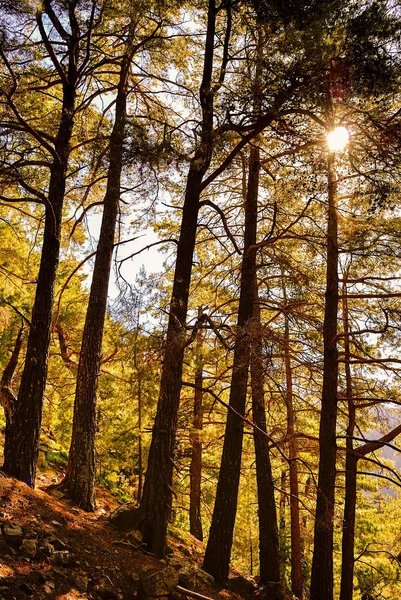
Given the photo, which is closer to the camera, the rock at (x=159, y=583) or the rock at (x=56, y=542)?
the rock at (x=56, y=542)

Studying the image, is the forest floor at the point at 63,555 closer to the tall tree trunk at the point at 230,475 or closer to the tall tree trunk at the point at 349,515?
the tall tree trunk at the point at 230,475

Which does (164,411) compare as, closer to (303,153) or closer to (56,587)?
(56,587)

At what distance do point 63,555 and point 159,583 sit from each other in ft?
4.36

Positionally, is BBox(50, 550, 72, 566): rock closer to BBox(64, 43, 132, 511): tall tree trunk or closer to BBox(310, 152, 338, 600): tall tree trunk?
BBox(64, 43, 132, 511): tall tree trunk

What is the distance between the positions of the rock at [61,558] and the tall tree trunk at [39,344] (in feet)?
5.89

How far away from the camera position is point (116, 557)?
19.1 ft

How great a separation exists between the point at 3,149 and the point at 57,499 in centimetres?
553

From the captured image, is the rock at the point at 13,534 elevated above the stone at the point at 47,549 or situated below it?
above

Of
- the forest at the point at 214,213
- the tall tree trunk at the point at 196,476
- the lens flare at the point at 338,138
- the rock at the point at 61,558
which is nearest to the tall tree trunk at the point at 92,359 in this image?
the forest at the point at 214,213

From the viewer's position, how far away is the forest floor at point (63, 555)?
13.9ft

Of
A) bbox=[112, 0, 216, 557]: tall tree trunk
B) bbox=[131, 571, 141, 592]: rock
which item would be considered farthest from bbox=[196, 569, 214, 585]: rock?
bbox=[131, 571, 141, 592]: rock

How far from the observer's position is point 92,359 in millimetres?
8023

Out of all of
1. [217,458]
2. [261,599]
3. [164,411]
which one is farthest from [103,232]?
[217,458]

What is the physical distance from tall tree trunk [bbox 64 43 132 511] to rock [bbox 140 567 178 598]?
234 cm
